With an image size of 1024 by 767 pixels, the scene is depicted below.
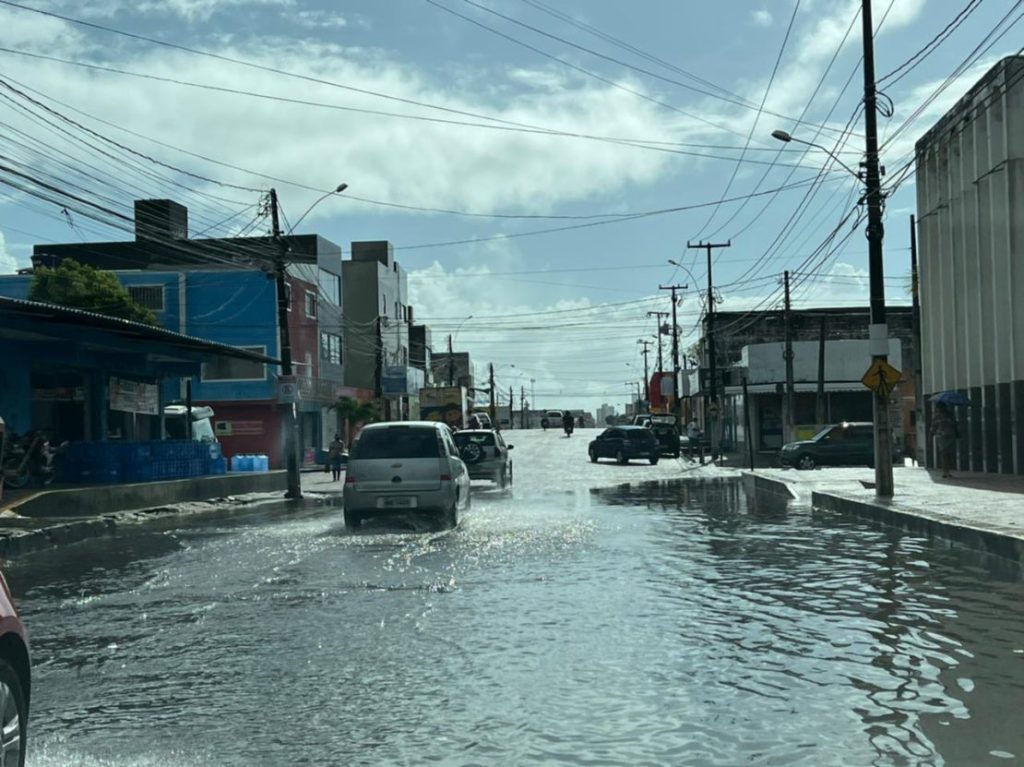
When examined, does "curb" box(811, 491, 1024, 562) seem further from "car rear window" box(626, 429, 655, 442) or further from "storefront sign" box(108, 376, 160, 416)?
"car rear window" box(626, 429, 655, 442)

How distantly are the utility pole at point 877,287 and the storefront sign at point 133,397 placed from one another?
63.7ft

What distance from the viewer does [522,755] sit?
5715 mm

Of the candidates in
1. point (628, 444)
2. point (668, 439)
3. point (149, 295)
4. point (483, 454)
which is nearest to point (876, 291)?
point (483, 454)

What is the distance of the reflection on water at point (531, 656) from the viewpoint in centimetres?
595

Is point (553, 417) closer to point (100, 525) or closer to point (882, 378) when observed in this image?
point (882, 378)

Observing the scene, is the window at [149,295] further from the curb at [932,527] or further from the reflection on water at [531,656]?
the reflection on water at [531,656]

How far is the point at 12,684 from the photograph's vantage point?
189 inches

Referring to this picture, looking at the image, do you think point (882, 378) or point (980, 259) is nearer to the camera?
point (882, 378)

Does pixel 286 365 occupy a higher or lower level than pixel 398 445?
higher

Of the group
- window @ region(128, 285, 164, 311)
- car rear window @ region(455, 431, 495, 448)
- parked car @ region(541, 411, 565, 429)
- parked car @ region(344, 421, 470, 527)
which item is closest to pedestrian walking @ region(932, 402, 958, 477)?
car rear window @ region(455, 431, 495, 448)

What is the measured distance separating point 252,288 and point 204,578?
43.1m

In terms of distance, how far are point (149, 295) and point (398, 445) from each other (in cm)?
3777

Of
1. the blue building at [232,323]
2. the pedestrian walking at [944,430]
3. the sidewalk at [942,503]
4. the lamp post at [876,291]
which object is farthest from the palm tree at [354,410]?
the lamp post at [876,291]

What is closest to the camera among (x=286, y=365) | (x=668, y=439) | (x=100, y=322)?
(x=100, y=322)
